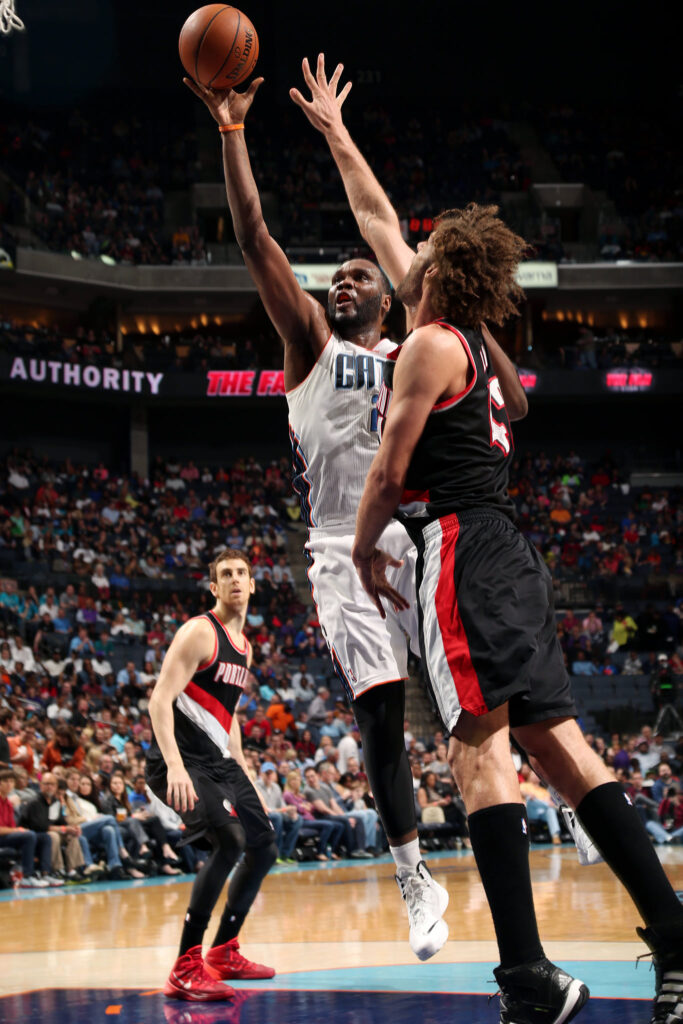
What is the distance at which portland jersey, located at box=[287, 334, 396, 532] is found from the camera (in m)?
4.53

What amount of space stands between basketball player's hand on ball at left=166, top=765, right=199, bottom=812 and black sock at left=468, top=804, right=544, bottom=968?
2394 mm

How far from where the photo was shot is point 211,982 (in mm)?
5090

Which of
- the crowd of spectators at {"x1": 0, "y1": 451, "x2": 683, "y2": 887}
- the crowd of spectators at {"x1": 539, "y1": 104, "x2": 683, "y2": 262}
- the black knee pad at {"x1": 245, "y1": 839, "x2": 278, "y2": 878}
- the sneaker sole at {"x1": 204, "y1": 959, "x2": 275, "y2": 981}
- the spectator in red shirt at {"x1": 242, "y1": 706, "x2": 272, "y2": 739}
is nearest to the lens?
the sneaker sole at {"x1": 204, "y1": 959, "x2": 275, "y2": 981}

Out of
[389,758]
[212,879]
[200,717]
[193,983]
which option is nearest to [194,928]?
[212,879]

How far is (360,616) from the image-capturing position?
449 centimetres

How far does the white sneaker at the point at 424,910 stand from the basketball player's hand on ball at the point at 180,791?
1.51 meters

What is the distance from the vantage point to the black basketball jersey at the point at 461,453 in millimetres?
3541

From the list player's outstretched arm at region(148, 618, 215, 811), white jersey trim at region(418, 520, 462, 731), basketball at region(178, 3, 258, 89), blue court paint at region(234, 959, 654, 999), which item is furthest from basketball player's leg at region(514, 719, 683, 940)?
basketball at region(178, 3, 258, 89)

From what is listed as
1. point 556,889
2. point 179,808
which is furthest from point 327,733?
point 179,808

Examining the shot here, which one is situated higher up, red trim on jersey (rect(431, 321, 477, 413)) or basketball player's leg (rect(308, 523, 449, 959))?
red trim on jersey (rect(431, 321, 477, 413))

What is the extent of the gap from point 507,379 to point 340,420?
2.49ft

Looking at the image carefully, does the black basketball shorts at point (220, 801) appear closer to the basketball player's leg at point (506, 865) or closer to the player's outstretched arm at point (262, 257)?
the player's outstretched arm at point (262, 257)

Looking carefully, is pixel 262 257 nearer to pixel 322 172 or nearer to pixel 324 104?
pixel 324 104

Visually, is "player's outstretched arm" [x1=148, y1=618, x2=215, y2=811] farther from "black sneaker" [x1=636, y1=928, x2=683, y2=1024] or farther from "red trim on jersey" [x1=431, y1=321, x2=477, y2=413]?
"black sneaker" [x1=636, y1=928, x2=683, y2=1024]
